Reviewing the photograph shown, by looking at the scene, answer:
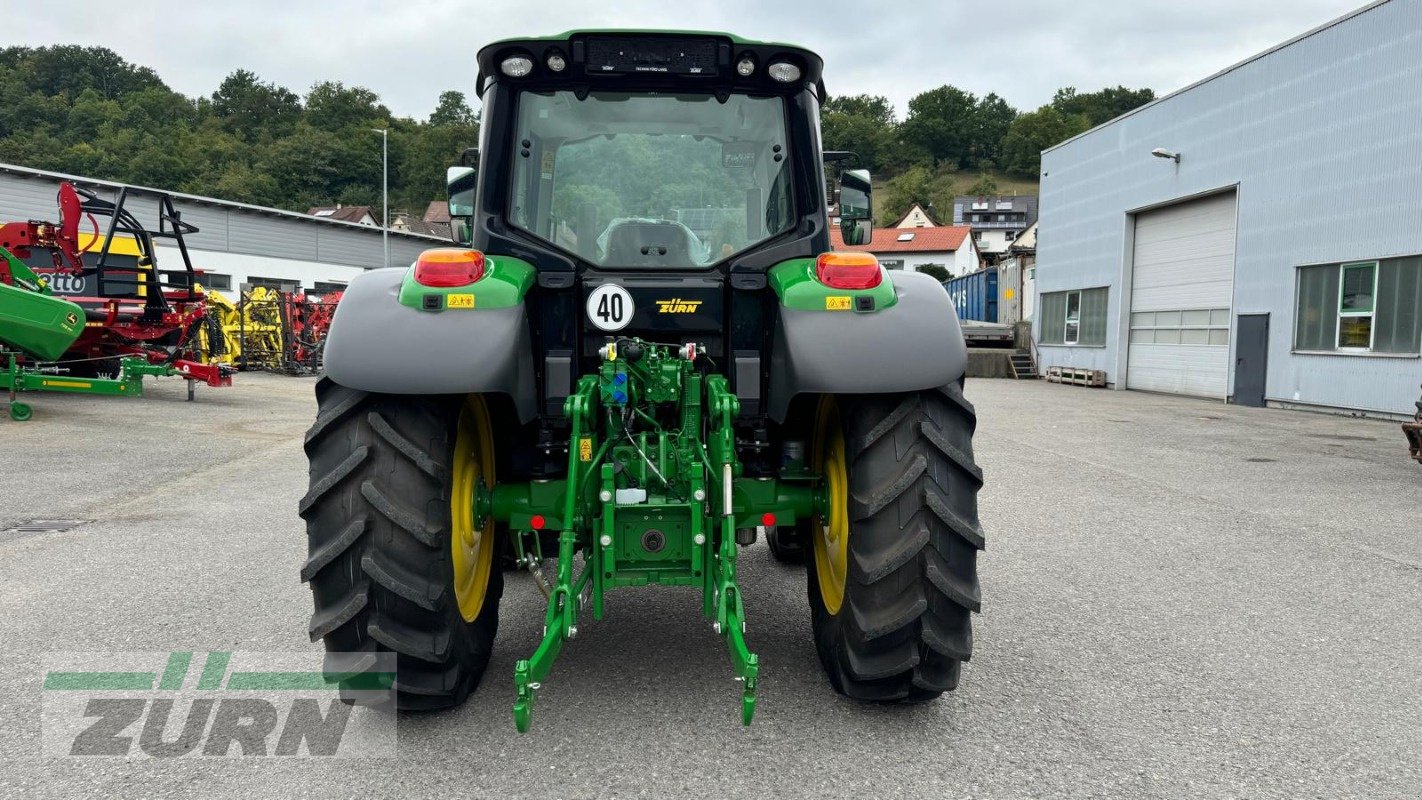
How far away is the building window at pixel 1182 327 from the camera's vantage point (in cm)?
1873

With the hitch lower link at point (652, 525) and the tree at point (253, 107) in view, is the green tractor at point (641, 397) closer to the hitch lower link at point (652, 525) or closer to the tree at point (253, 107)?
the hitch lower link at point (652, 525)

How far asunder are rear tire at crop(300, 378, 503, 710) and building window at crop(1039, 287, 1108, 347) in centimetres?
2237

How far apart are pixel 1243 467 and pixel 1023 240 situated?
5938cm

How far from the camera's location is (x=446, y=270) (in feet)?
10.0

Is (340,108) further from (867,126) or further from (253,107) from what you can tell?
(867,126)

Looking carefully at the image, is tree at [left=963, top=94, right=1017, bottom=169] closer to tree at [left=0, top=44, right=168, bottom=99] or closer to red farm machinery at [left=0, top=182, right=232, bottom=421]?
tree at [left=0, top=44, right=168, bottom=99]

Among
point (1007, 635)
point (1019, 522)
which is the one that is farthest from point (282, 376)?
point (1007, 635)

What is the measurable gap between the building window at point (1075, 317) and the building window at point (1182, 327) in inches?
50.6

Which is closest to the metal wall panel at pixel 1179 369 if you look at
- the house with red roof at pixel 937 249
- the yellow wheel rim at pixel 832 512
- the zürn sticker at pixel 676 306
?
the yellow wheel rim at pixel 832 512

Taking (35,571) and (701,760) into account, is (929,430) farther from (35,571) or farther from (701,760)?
(35,571)

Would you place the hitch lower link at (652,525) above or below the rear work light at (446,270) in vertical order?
below

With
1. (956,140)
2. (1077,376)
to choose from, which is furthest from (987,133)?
(1077,376)

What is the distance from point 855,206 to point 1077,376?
2126 centimetres

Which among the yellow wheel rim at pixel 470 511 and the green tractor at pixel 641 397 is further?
the yellow wheel rim at pixel 470 511
